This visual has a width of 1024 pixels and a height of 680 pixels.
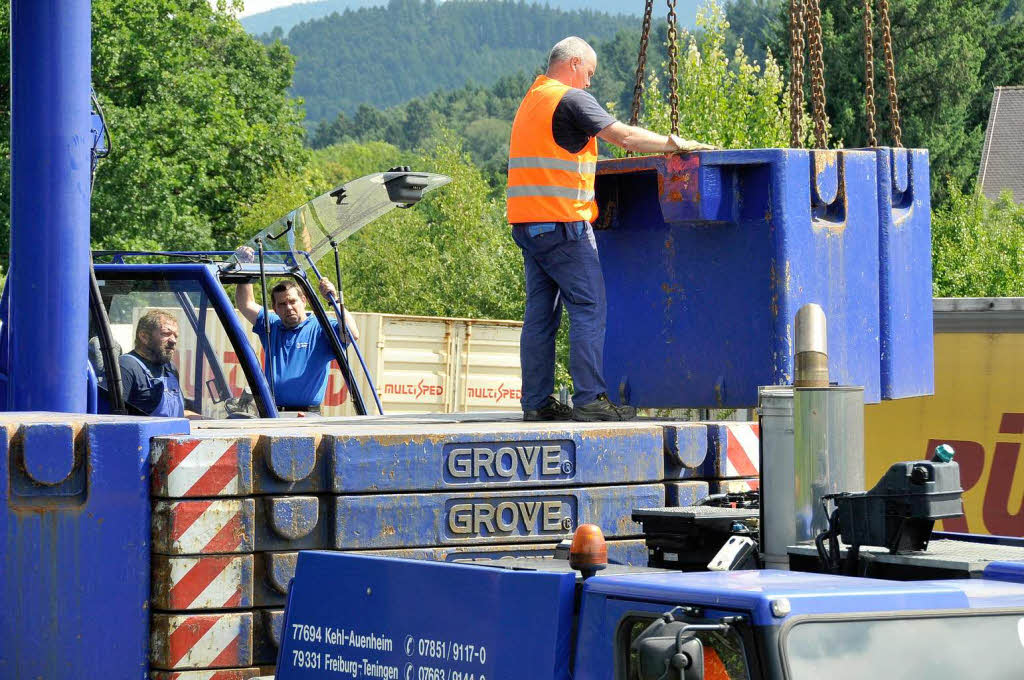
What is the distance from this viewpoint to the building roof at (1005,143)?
148 feet

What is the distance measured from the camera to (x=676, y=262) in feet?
21.9

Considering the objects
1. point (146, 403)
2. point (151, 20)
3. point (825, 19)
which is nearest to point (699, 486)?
point (146, 403)

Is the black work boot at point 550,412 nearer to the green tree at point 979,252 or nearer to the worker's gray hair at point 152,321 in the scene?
the worker's gray hair at point 152,321

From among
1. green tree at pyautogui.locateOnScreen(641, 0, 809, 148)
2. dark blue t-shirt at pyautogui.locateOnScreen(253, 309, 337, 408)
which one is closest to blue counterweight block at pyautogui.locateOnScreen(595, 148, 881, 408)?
dark blue t-shirt at pyautogui.locateOnScreen(253, 309, 337, 408)

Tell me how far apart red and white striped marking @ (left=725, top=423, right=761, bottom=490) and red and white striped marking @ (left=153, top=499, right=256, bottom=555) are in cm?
198

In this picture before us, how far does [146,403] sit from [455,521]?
2908 mm

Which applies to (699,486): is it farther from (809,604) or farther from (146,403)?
(146,403)

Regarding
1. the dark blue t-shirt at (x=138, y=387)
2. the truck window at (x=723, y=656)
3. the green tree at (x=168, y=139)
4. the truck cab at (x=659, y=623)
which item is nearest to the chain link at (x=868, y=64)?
the truck cab at (x=659, y=623)

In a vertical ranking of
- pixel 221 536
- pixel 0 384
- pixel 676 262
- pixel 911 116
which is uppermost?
pixel 911 116

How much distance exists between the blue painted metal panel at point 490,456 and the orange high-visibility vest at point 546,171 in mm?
1124

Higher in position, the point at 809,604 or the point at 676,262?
the point at 676,262

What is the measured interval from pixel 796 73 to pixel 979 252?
2283 cm

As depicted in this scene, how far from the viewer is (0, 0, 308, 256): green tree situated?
3484 centimetres

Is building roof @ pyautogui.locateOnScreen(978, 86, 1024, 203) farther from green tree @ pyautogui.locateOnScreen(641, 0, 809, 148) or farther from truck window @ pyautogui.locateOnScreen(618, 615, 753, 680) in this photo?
truck window @ pyautogui.locateOnScreen(618, 615, 753, 680)
